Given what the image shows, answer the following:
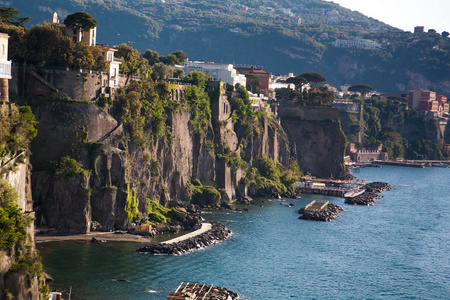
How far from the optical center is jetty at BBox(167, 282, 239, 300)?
5997cm

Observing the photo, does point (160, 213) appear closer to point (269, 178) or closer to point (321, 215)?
point (321, 215)

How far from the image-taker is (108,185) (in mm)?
83750

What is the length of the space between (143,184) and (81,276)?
27.8 m

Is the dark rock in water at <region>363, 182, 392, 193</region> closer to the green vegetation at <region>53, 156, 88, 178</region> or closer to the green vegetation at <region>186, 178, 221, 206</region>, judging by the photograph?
the green vegetation at <region>186, 178, 221, 206</region>

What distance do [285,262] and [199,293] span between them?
20434mm

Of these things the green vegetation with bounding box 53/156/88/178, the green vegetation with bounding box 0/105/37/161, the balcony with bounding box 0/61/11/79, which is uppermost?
the balcony with bounding box 0/61/11/79

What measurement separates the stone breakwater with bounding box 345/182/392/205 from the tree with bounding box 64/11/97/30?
63.5 metres

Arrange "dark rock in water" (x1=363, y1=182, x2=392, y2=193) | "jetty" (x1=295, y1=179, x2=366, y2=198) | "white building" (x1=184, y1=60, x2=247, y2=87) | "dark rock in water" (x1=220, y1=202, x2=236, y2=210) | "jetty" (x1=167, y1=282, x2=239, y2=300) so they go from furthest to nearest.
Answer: "dark rock in water" (x1=363, y1=182, x2=392, y2=193), "white building" (x1=184, y1=60, x2=247, y2=87), "jetty" (x1=295, y1=179, x2=366, y2=198), "dark rock in water" (x1=220, y1=202, x2=236, y2=210), "jetty" (x1=167, y1=282, x2=239, y2=300)

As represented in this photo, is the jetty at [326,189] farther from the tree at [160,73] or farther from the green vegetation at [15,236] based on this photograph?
the green vegetation at [15,236]

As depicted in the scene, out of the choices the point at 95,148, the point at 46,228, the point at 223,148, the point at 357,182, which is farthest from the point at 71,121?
the point at 357,182

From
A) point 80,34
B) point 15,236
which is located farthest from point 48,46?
point 15,236

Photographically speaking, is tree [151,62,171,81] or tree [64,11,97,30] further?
tree [151,62,171,81]

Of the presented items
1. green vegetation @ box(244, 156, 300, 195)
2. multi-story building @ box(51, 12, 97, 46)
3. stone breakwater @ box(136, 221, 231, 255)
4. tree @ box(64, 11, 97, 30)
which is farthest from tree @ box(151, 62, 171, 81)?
stone breakwater @ box(136, 221, 231, 255)

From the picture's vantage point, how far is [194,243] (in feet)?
266
